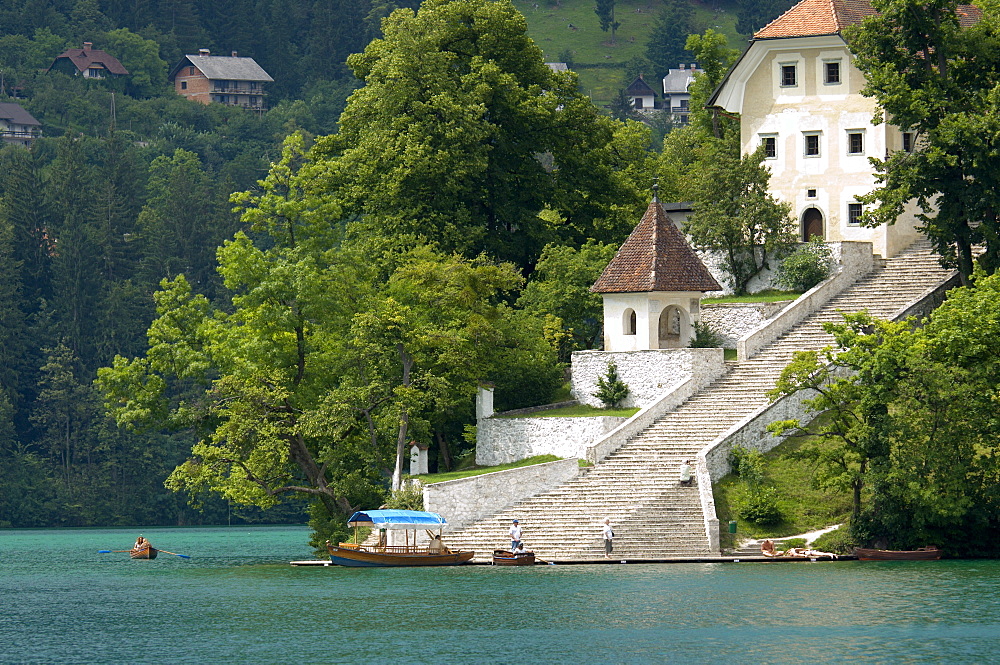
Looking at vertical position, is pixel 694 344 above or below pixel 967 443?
above

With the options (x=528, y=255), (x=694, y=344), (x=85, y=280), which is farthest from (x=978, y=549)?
(x=85, y=280)

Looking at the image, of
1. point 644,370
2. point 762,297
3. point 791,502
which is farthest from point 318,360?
point 791,502

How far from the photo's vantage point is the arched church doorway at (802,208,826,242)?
276 feet

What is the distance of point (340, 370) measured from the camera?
247 ft

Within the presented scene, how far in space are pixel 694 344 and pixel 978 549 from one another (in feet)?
57.1

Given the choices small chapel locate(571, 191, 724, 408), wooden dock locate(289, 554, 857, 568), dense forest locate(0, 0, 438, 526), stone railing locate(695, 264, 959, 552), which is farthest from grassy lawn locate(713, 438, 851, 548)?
dense forest locate(0, 0, 438, 526)

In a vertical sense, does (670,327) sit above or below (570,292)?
below

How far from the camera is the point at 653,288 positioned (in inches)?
2950

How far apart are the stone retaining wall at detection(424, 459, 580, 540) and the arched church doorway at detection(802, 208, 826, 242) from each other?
21.8m

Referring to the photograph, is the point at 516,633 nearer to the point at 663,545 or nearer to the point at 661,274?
the point at 663,545

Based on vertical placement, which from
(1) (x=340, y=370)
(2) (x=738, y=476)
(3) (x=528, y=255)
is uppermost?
(3) (x=528, y=255)

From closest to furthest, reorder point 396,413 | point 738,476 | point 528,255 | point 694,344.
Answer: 1. point 738,476
2. point 396,413
3. point 694,344
4. point 528,255

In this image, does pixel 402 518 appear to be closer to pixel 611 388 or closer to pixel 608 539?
pixel 608 539

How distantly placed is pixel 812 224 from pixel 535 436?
19.3 meters
